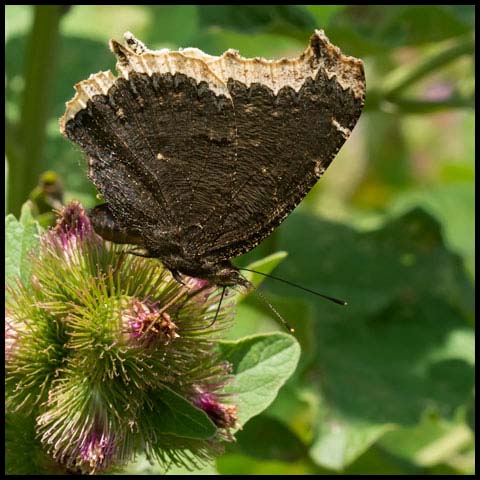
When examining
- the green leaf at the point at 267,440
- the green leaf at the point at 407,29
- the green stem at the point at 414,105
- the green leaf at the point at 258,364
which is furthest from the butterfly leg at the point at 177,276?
the green stem at the point at 414,105

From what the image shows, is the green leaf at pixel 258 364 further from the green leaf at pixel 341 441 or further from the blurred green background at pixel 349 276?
the green leaf at pixel 341 441

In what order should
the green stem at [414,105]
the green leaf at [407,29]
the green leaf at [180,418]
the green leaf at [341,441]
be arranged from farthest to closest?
the green stem at [414,105] < the green leaf at [407,29] < the green leaf at [341,441] < the green leaf at [180,418]

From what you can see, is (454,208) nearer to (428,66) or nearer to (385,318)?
(385,318)

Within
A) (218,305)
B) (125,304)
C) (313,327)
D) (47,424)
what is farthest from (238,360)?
(313,327)

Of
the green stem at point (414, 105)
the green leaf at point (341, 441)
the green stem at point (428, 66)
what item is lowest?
the green leaf at point (341, 441)

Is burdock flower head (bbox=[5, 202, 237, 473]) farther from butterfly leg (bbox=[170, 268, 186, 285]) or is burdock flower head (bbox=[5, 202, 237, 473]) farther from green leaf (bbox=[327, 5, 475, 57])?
green leaf (bbox=[327, 5, 475, 57])

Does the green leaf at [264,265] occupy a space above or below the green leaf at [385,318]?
below
